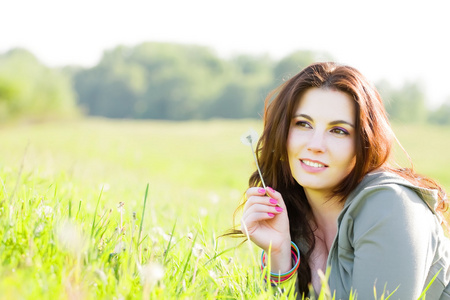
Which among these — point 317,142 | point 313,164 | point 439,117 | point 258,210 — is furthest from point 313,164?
point 439,117

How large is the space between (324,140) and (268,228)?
1.90 feet

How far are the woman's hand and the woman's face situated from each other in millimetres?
210

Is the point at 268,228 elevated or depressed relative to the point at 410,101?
elevated

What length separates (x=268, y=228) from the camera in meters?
2.68

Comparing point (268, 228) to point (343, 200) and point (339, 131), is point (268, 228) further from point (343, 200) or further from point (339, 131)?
point (339, 131)

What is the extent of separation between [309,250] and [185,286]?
52.9 inches

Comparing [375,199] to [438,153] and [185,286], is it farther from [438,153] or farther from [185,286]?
[438,153]

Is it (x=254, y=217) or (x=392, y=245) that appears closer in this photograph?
(x=392, y=245)

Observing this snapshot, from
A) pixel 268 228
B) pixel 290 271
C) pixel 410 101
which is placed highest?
pixel 268 228

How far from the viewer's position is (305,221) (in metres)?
2.99

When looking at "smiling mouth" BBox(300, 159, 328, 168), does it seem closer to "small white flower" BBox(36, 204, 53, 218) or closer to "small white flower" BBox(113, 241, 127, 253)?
"small white flower" BBox(113, 241, 127, 253)

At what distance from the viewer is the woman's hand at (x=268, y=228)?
2.57 m

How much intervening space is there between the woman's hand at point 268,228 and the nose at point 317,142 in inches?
12.7

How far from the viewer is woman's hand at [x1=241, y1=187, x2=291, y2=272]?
101 inches
